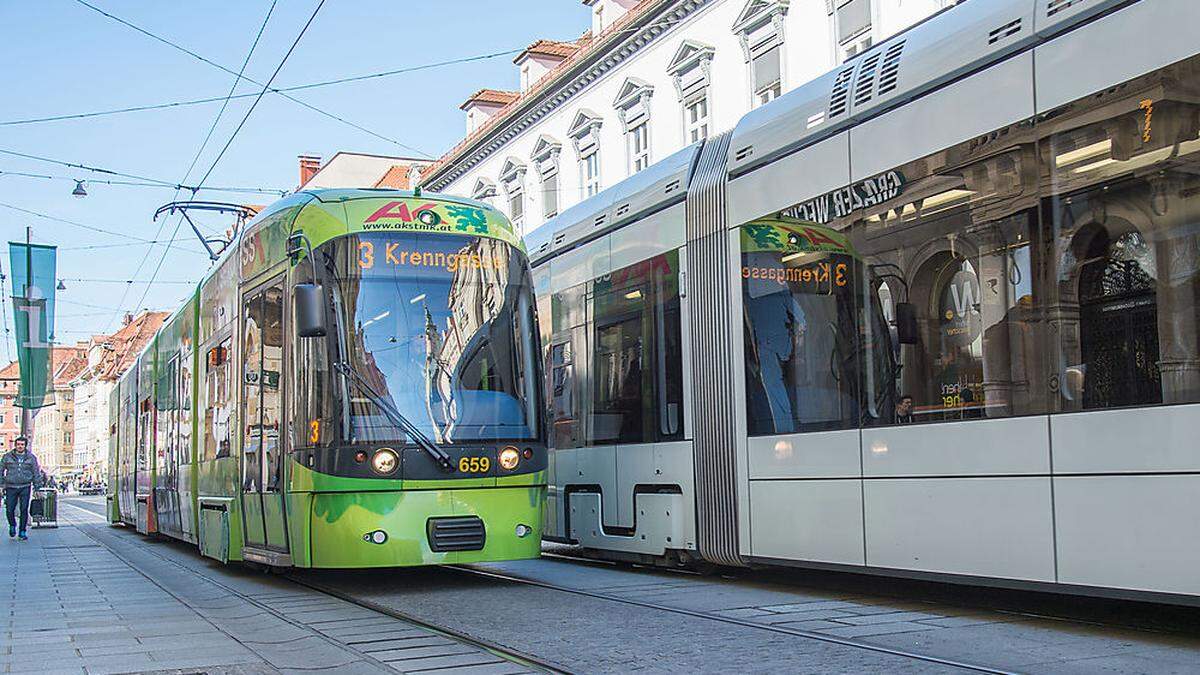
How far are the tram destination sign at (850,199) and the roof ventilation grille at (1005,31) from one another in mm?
1124

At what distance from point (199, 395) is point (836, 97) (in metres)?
8.97

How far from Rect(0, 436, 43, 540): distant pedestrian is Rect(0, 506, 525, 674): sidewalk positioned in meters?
6.96

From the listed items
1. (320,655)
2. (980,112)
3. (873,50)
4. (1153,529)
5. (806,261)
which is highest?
(873,50)

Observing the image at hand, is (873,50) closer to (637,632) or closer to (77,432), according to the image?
(637,632)

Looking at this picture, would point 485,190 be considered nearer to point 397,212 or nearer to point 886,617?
point 397,212

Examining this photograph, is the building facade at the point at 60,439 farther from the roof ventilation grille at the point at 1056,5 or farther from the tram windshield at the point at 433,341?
the roof ventilation grille at the point at 1056,5

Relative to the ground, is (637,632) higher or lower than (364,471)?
lower

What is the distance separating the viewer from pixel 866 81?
906cm

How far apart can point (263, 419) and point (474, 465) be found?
2.25m

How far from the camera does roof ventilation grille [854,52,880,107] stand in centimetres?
899

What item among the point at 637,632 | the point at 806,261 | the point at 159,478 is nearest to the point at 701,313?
the point at 806,261

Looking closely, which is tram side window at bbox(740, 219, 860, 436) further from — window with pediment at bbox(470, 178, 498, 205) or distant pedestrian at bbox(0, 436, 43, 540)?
window with pediment at bbox(470, 178, 498, 205)

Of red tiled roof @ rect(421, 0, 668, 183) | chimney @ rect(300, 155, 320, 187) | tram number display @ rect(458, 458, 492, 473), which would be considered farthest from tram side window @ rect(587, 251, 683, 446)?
chimney @ rect(300, 155, 320, 187)

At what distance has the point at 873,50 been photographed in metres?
9.30
